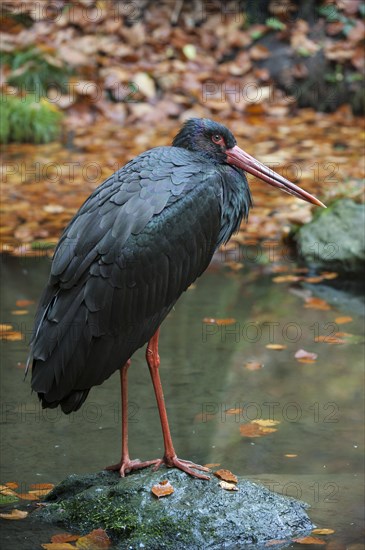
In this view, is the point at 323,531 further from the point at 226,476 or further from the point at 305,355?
the point at 305,355

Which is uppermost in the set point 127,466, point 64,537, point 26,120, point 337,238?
point 26,120

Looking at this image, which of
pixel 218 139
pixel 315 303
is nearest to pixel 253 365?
pixel 315 303

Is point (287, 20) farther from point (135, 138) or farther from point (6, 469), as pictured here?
point (6, 469)

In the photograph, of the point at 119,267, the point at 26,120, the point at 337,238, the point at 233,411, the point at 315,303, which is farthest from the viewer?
the point at 26,120

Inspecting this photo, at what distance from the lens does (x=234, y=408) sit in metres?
5.46

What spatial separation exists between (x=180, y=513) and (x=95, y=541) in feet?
1.20

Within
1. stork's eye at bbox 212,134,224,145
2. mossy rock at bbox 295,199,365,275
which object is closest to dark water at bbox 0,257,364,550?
mossy rock at bbox 295,199,365,275

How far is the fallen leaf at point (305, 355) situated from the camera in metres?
6.05

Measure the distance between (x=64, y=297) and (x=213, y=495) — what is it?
1.06 meters

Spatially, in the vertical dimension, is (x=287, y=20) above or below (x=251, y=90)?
above

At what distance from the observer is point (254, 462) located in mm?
4887

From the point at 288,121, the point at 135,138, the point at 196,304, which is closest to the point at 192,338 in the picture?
the point at 196,304

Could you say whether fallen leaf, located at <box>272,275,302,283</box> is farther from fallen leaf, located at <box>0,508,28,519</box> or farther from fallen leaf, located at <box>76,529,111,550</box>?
fallen leaf, located at <box>76,529,111,550</box>

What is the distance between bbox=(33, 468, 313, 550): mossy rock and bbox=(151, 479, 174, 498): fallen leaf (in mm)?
21
